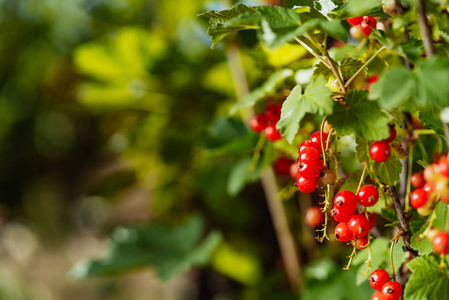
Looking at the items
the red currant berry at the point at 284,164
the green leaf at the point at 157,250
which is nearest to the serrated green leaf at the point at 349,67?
the red currant berry at the point at 284,164

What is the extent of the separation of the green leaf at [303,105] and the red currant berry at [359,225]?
99 mm

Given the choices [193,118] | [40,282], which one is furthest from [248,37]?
[40,282]

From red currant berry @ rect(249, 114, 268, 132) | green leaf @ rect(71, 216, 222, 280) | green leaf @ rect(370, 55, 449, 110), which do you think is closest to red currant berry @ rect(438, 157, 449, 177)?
green leaf @ rect(370, 55, 449, 110)

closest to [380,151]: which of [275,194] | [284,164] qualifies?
[284,164]

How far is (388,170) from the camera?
365 mm

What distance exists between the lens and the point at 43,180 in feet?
7.73

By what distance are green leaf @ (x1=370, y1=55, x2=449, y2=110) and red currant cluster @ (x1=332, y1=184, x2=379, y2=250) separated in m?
0.10

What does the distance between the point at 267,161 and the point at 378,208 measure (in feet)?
0.63

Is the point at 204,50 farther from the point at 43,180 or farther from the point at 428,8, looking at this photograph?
the point at 43,180

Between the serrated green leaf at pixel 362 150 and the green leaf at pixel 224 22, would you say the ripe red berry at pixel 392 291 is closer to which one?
the serrated green leaf at pixel 362 150

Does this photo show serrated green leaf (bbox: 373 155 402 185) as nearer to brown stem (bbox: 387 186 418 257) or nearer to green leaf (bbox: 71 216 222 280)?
brown stem (bbox: 387 186 418 257)

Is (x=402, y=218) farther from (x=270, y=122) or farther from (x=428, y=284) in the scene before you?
(x=270, y=122)

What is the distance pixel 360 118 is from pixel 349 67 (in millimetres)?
81

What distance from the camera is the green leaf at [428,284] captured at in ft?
1.13
